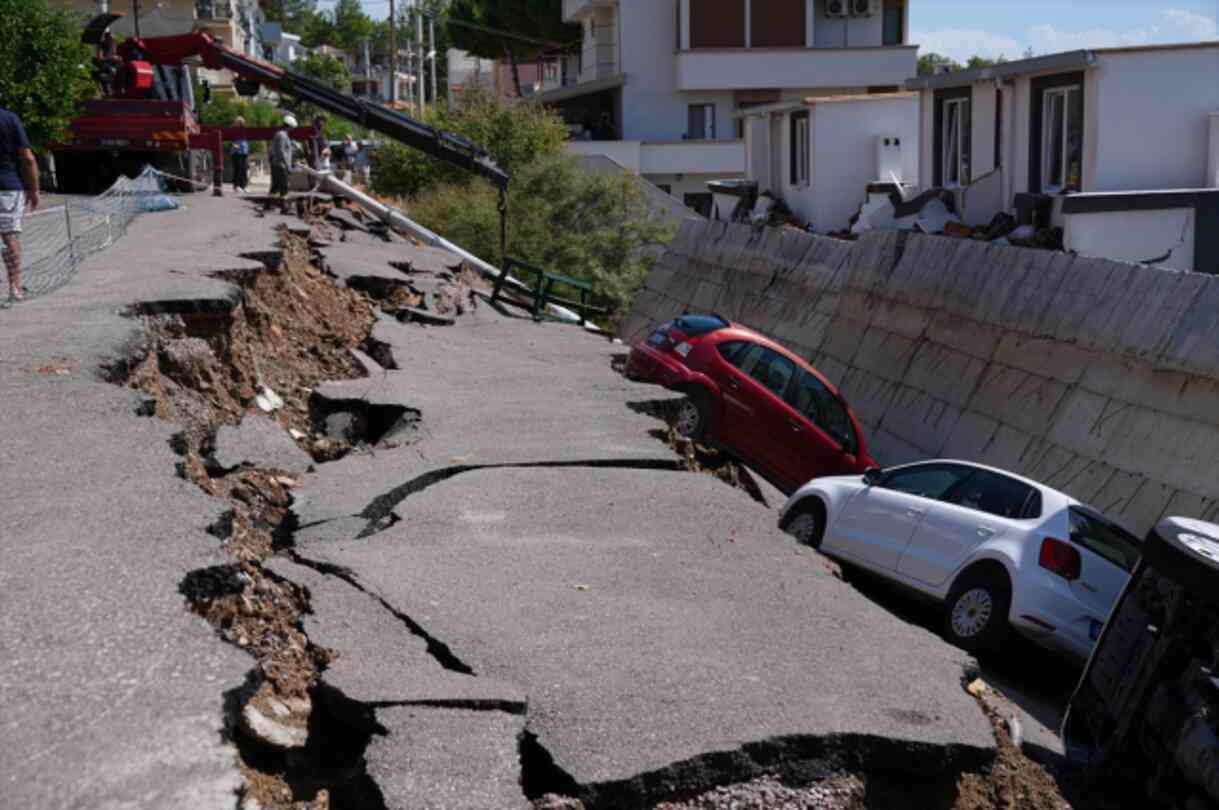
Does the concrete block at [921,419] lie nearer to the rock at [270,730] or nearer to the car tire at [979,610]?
the car tire at [979,610]

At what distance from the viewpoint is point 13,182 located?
12.2m

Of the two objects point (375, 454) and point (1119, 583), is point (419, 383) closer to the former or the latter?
point (375, 454)

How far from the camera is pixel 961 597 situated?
450 inches

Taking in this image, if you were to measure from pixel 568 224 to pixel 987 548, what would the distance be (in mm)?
24101

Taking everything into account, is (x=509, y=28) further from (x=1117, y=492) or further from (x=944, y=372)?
(x=1117, y=492)

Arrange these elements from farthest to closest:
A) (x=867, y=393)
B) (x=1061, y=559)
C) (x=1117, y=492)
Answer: (x=867, y=393) < (x=1117, y=492) < (x=1061, y=559)

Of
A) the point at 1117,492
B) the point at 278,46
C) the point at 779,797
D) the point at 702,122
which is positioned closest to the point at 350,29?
the point at 278,46

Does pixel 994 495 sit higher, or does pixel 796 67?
pixel 796 67

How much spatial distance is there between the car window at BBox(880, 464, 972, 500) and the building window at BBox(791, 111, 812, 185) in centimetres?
2190

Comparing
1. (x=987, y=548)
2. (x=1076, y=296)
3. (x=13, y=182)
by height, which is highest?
(x=13, y=182)

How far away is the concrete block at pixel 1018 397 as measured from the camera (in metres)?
17.4

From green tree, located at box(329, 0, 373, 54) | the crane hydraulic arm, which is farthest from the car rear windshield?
green tree, located at box(329, 0, 373, 54)

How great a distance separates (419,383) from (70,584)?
7627 millimetres

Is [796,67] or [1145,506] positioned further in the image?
[796,67]
